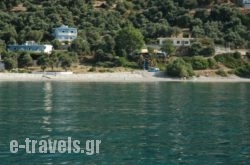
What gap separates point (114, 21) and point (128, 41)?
17354 mm

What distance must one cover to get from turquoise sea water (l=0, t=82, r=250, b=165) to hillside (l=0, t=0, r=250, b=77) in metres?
51.4

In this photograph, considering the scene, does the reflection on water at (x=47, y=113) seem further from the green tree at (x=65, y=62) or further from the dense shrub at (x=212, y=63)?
the dense shrub at (x=212, y=63)

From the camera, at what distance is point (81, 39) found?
110438mm

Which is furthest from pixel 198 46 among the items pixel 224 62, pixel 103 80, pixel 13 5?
pixel 13 5

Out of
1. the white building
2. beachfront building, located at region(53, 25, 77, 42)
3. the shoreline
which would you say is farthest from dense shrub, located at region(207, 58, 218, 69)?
the white building

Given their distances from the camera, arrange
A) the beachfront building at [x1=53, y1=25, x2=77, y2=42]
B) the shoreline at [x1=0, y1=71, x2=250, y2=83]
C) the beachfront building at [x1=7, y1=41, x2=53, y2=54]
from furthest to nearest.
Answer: the beachfront building at [x1=53, y1=25, x2=77, y2=42] < the beachfront building at [x1=7, y1=41, x2=53, y2=54] < the shoreline at [x1=0, y1=71, x2=250, y2=83]

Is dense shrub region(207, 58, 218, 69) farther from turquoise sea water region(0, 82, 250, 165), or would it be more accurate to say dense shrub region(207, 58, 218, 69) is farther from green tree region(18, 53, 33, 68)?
turquoise sea water region(0, 82, 250, 165)

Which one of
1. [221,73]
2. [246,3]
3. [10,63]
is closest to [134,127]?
[10,63]

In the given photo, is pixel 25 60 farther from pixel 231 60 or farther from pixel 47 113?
pixel 47 113

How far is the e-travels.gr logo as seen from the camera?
27703 millimetres

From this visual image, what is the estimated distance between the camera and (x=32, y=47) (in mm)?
108875

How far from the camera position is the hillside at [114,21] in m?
109

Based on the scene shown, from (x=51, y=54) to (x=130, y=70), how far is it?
562 inches

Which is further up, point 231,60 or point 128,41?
point 128,41
